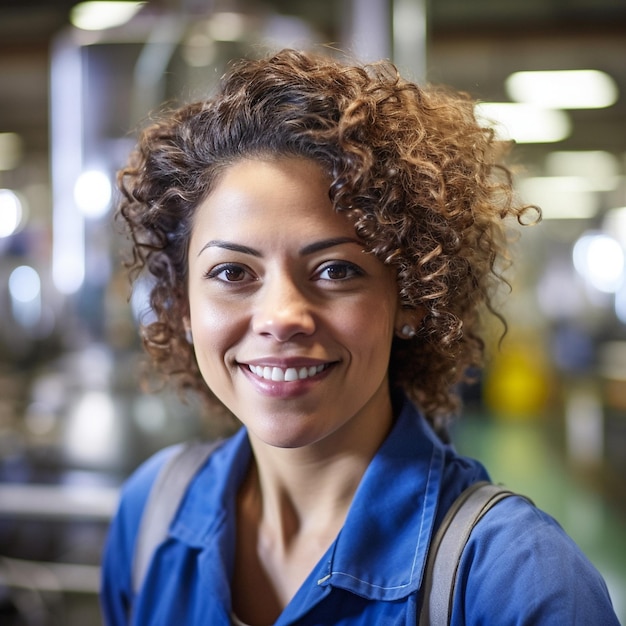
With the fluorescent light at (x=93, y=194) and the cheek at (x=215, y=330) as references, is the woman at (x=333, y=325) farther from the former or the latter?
the fluorescent light at (x=93, y=194)

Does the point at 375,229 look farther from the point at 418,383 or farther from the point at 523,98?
the point at 523,98

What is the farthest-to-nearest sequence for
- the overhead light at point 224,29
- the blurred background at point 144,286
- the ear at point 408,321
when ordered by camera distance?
the overhead light at point 224,29
the blurred background at point 144,286
the ear at point 408,321

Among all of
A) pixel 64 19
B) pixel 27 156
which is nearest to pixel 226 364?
pixel 64 19

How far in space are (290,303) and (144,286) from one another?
0.70 metres

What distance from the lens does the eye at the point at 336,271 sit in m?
1.10

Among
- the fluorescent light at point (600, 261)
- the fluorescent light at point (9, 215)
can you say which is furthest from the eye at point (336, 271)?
the fluorescent light at point (9, 215)

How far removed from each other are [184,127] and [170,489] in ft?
2.05

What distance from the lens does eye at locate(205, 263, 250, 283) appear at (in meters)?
1.13

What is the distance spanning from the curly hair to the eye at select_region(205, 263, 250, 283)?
13 cm

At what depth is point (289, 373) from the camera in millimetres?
1090

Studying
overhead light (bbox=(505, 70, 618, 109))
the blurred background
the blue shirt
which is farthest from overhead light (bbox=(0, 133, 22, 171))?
the blue shirt

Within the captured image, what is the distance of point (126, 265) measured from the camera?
147 cm

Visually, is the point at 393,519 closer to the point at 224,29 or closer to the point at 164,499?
the point at 164,499

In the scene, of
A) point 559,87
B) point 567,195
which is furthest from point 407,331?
point 567,195
